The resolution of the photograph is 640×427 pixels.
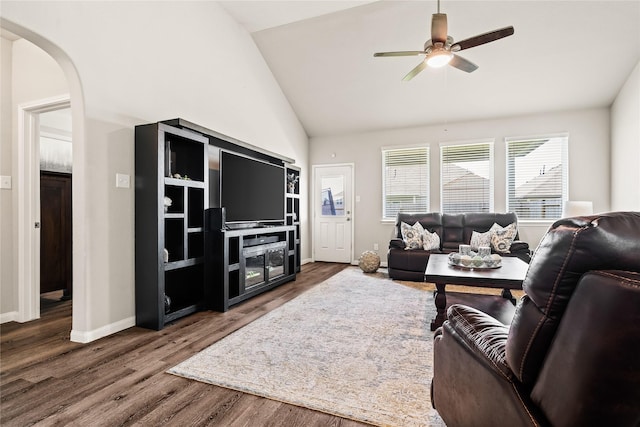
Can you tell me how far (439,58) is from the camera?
8.86ft

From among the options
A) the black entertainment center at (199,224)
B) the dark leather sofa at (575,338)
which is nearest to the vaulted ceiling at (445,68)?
the black entertainment center at (199,224)

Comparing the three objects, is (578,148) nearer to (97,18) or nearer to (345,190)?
(345,190)

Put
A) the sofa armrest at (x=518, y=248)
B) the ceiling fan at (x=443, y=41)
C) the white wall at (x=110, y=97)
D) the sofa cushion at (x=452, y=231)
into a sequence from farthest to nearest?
the sofa cushion at (x=452, y=231) < the sofa armrest at (x=518, y=248) < the ceiling fan at (x=443, y=41) < the white wall at (x=110, y=97)

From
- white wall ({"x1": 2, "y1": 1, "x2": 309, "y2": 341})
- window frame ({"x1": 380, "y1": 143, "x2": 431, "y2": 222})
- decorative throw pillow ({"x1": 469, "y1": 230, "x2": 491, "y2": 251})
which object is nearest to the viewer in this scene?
white wall ({"x1": 2, "y1": 1, "x2": 309, "y2": 341})

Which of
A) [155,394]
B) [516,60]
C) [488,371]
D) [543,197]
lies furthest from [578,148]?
[155,394]

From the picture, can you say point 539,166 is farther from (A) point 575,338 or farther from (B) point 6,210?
(B) point 6,210

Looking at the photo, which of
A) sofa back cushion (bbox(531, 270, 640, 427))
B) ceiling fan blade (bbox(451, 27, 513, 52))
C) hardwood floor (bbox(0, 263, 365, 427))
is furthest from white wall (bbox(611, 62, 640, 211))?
hardwood floor (bbox(0, 263, 365, 427))

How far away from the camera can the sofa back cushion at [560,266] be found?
2.41ft

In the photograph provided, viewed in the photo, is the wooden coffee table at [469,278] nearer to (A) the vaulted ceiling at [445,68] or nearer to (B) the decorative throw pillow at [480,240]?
(B) the decorative throw pillow at [480,240]

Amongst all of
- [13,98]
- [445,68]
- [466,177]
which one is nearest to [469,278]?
[445,68]

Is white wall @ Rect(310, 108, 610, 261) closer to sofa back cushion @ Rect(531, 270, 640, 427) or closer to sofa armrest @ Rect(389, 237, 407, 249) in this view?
sofa armrest @ Rect(389, 237, 407, 249)

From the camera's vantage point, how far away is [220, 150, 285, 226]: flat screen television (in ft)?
12.1

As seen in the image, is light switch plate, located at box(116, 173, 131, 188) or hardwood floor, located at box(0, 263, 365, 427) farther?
light switch plate, located at box(116, 173, 131, 188)

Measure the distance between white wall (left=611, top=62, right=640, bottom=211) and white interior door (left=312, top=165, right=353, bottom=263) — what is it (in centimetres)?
405
